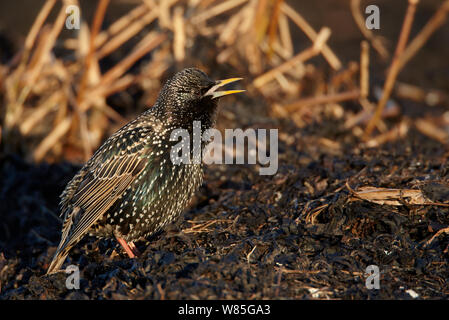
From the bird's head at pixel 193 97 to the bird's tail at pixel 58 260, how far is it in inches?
44.8

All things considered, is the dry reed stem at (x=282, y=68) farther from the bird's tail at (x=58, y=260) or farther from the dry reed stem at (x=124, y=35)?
the bird's tail at (x=58, y=260)

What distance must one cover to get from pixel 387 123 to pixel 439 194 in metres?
3.69

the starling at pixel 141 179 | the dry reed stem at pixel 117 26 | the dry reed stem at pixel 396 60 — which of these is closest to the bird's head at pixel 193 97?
the starling at pixel 141 179

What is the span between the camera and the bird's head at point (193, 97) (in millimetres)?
4215

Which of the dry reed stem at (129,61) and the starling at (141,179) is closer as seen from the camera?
the starling at (141,179)

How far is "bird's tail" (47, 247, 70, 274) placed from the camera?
12.6 feet

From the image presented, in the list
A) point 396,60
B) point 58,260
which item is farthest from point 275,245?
point 396,60

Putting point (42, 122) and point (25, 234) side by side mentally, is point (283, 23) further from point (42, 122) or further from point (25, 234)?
point (25, 234)

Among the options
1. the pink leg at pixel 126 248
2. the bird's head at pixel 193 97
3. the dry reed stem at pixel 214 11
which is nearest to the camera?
the pink leg at pixel 126 248

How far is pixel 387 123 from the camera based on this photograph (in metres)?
7.45


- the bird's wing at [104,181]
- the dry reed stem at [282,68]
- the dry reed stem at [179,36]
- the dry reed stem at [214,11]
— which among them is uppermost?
the dry reed stem at [214,11]

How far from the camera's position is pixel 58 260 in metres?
3.88

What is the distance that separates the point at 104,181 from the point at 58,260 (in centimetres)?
59

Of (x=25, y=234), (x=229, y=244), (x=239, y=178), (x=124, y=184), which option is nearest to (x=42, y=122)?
(x=25, y=234)
